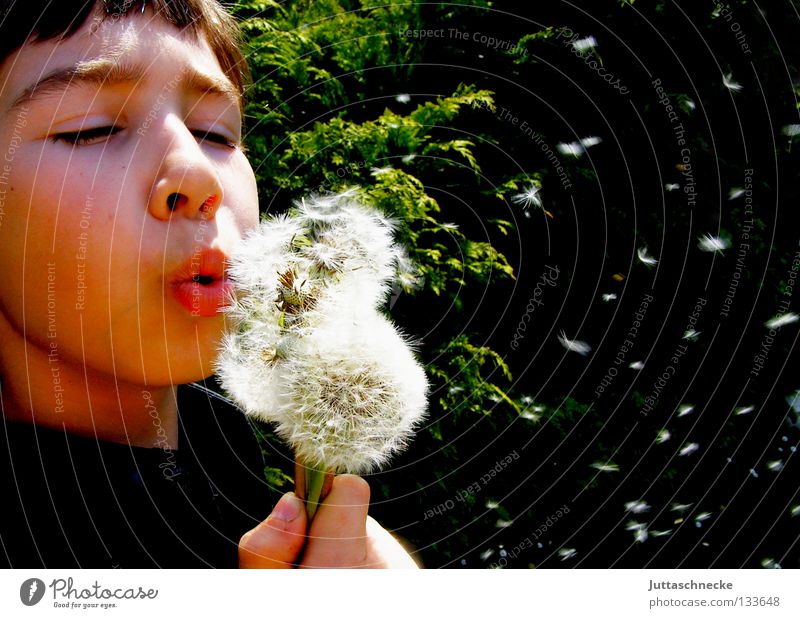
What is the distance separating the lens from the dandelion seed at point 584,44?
2.14 m

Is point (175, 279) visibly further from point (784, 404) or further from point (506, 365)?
point (784, 404)

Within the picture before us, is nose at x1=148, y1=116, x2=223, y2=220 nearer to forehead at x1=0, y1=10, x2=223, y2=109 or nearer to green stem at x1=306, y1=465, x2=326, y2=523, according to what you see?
forehead at x1=0, y1=10, x2=223, y2=109

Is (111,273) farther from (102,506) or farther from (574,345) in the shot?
(574,345)

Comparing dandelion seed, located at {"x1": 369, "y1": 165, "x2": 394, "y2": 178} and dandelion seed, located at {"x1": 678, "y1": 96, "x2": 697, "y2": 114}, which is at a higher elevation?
dandelion seed, located at {"x1": 678, "y1": 96, "x2": 697, "y2": 114}

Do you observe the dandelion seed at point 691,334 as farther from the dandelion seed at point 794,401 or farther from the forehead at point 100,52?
the forehead at point 100,52

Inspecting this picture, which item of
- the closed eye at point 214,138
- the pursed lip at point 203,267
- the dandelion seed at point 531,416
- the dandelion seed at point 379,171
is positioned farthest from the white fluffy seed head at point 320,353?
the dandelion seed at point 531,416

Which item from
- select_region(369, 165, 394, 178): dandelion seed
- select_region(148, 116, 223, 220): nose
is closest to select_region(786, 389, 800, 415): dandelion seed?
select_region(369, 165, 394, 178): dandelion seed

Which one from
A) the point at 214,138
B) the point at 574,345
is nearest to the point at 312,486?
the point at 214,138

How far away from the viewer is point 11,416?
1.25m

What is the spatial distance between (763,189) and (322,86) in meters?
1.48

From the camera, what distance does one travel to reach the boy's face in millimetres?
1126

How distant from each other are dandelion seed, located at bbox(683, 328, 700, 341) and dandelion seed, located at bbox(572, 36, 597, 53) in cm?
95

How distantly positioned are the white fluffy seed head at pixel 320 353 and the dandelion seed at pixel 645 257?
1.31m

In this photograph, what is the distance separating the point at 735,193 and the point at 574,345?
73cm
